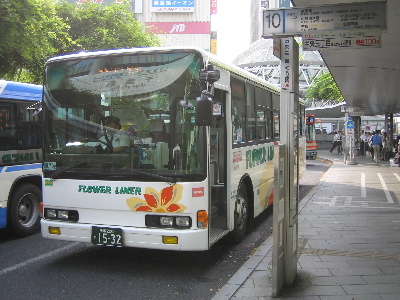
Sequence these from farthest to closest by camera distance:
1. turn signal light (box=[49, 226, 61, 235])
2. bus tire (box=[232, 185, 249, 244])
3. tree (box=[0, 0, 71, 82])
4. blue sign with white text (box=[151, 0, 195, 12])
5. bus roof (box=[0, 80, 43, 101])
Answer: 1. blue sign with white text (box=[151, 0, 195, 12])
2. tree (box=[0, 0, 71, 82])
3. bus roof (box=[0, 80, 43, 101])
4. bus tire (box=[232, 185, 249, 244])
5. turn signal light (box=[49, 226, 61, 235])

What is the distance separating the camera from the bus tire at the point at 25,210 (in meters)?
7.18

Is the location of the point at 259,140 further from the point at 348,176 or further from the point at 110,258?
the point at 348,176

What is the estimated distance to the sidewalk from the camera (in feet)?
15.3

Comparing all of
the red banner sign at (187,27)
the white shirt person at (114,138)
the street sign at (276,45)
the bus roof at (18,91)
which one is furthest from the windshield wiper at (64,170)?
the red banner sign at (187,27)

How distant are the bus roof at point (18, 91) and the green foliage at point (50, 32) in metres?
2.94

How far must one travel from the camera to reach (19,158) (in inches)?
287

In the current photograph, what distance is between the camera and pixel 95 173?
5.37 m

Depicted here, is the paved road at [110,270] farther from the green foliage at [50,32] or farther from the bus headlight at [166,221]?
the green foliage at [50,32]

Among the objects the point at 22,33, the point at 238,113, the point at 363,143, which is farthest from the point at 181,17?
the point at 238,113

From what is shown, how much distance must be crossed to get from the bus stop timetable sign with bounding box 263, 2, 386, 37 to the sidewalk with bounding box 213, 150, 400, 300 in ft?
9.51

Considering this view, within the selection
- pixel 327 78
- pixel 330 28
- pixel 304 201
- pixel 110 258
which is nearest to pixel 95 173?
pixel 110 258

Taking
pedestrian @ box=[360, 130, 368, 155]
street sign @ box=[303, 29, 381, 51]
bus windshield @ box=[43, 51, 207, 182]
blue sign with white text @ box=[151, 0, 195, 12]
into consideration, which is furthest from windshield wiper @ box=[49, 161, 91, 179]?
blue sign with white text @ box=[151, 0, 195, 12]

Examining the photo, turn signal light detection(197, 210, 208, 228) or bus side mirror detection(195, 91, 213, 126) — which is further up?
bus side mirror detection(195, 91, 213, 126)

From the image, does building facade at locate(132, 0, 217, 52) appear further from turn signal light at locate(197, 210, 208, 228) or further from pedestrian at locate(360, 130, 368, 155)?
turn signal light at locate(197, 210, 208, 228)
